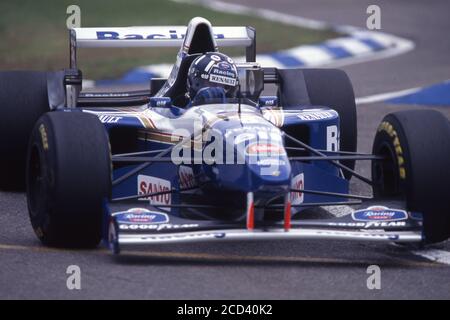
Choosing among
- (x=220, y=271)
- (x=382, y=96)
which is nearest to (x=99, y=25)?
(x=382, y=96)

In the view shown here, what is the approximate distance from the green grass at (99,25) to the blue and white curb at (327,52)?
34cm

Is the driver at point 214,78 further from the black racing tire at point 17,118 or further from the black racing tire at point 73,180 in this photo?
the black racing tire at point 17,118

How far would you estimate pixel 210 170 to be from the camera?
7.63 m

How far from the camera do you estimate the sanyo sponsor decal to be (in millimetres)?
8008

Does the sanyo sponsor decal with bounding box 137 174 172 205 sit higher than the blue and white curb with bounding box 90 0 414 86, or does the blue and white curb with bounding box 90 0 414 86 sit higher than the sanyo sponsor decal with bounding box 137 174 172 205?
the blue and white curb with bounding box 90 0 414 86

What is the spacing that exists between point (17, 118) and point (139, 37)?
4.60 ft

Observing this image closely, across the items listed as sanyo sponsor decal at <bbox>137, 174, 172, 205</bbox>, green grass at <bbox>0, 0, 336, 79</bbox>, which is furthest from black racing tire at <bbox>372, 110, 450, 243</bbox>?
green grass at <bbox>0, 0, 336, 79</bbox>

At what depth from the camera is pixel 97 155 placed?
23.8 feet

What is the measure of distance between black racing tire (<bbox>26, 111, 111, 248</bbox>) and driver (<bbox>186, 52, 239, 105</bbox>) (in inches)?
43.8

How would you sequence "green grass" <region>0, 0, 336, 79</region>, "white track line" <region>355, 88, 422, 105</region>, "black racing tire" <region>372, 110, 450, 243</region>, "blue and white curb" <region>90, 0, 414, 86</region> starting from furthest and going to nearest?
"green grass" <region>0, 0, 336, 79</region> → "blue and white curb" <region>90, 0, 414, 86</region> → "white track line" <region>355, 88, 422, 105</region> → "black racing tire" <region>372, 110, 450, 243</region>

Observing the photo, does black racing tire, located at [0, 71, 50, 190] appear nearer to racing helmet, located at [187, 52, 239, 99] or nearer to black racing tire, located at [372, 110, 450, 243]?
racing helmet, located at [187, 52, 239, 99]

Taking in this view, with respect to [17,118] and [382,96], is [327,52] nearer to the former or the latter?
[382,96]

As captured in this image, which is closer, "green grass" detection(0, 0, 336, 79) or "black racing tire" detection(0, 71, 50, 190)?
"black racing tire" detection(0, 71, 50, 190)

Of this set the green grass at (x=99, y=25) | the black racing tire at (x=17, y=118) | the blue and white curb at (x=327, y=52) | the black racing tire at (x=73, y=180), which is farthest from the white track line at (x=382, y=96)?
the black racing tire at (x=73, y=180)
